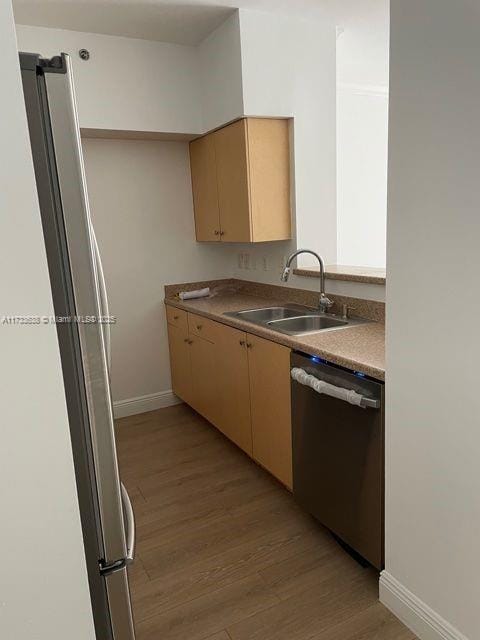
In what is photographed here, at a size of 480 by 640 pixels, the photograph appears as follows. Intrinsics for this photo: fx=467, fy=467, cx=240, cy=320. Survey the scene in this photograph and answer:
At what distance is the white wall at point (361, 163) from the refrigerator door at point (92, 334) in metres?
3.51

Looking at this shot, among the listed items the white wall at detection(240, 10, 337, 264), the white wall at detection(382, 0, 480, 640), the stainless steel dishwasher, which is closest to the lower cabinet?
the stainless steel dishwasher

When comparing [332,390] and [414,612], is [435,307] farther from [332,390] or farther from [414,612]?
[414,612]

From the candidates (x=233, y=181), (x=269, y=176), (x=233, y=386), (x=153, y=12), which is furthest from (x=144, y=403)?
(x=153, y=12)

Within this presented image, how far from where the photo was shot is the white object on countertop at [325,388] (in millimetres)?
1754

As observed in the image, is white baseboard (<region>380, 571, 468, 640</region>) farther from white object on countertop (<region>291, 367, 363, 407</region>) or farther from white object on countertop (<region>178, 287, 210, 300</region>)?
white object on countertop (<region>178, 287, 210, 300</region>)

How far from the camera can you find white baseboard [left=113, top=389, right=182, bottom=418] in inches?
146

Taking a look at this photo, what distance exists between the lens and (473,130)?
1.24 metres

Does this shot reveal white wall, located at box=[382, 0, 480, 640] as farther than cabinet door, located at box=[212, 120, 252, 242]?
No

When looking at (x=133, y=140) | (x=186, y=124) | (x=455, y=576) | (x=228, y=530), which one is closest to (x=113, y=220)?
(x=133, y=140)

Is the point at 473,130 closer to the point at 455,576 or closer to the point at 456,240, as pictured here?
the point at 456,240

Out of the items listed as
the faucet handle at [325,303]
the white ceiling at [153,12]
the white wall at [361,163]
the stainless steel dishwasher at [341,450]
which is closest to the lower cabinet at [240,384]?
the stainless steel dishwasher at [341,450]

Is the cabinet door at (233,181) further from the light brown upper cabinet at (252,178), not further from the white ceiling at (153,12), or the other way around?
the white ceiling at (153,12)

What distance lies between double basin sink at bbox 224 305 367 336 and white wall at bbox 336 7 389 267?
166 cm

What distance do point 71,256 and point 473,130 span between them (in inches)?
42.2
